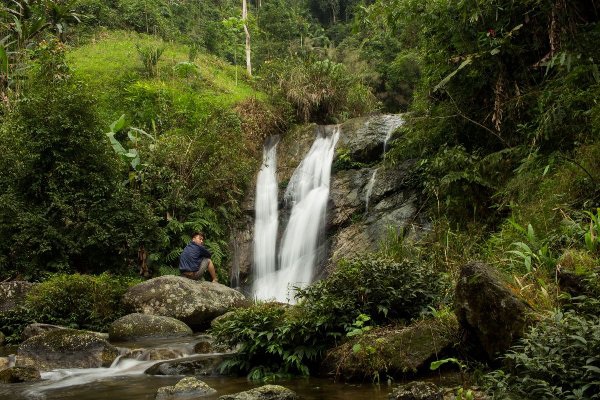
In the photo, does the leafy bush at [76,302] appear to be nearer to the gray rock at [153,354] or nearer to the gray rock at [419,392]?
the gray rock at [153,354]

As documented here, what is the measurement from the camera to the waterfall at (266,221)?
15.0 meters

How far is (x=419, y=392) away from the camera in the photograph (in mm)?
4766

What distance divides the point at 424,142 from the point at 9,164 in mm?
9711

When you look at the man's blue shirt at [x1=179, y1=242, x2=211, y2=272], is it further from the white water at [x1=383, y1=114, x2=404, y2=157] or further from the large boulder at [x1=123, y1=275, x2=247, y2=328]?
the white water at [x1=383, y1=114, x2=404, y2=157]

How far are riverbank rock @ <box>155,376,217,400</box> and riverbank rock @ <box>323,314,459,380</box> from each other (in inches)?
58.5

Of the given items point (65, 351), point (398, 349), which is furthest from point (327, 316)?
point (65, 351)

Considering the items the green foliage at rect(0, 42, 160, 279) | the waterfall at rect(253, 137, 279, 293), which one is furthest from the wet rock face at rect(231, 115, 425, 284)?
the green foliage at rect(0, 42, 160, 279)

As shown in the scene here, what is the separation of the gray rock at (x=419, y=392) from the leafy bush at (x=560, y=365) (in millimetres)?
734

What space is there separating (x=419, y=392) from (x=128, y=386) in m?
3.77

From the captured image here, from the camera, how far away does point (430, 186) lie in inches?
430

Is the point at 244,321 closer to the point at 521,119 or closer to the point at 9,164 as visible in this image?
the point at 521,119

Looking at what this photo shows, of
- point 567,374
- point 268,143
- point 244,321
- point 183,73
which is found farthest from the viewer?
point 183,73

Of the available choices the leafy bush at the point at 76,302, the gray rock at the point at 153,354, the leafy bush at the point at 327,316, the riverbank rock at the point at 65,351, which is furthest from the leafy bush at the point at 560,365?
the leafy bush at the point at 76,302

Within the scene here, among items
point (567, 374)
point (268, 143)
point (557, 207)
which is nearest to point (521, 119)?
point (557, 207)
